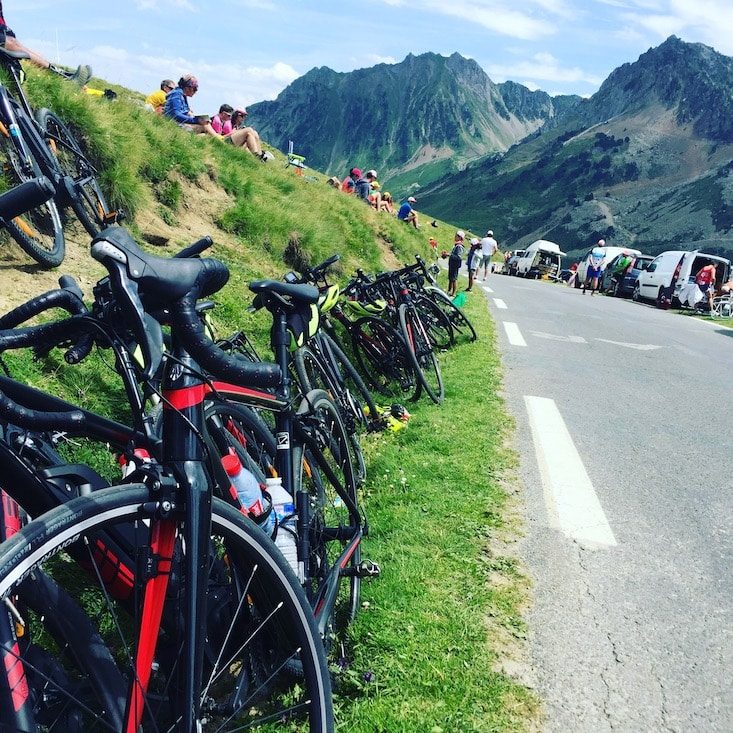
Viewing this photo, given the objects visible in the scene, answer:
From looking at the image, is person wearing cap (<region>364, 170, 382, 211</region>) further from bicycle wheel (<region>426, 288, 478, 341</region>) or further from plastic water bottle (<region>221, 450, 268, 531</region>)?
plastic water bottle (<region>221, 450, 268, 531</region>)

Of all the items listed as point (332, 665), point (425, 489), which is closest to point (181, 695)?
point (332, 665)

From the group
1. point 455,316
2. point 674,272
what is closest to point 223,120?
point 455,316

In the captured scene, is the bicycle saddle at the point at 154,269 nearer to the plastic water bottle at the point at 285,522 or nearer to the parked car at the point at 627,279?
the plastic water bottle at the point at 285,522

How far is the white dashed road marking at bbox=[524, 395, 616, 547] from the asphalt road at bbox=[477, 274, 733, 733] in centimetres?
1

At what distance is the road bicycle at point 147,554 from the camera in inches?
57.0

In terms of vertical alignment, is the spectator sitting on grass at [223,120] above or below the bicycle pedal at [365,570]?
above

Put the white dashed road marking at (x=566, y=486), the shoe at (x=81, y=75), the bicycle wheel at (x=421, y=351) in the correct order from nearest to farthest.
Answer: the white dashed road marking at (x=566, y=486)
the bicycle wheel at (x=421, y=351)
the shoe at (x=81, y=75)

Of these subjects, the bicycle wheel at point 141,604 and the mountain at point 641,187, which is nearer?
the bicycle wheel at point 141,604

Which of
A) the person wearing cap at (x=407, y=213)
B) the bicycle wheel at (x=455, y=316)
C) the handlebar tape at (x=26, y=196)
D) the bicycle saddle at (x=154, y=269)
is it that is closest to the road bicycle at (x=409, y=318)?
the bicycle wheel at (x=455, y=316)

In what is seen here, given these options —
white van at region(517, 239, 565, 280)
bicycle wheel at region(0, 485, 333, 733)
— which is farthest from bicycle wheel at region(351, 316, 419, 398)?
white van at region(517, 239, 565, 280)

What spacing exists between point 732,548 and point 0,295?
18.5 feet

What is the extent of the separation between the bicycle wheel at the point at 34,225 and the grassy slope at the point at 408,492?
450 millimetres

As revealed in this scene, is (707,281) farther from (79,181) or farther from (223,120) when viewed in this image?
(79,181)

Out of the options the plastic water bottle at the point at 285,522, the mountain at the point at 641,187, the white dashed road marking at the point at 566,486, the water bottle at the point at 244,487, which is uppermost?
the mountain at the point at 641,187
